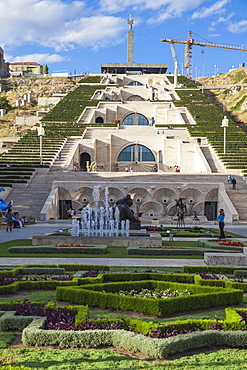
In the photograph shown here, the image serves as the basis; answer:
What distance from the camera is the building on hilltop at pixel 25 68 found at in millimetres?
119463

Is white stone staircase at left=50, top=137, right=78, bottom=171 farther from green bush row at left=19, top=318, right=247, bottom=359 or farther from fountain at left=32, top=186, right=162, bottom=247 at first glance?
green bush row at left=19, top=318, right=247, bottom=359

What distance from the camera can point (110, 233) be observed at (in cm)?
2102

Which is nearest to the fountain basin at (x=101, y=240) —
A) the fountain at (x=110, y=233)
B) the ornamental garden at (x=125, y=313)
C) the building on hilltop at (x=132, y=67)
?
the fountain at (x=110, y=233)

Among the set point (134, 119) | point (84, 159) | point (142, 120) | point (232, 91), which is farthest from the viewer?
point (232, 91)

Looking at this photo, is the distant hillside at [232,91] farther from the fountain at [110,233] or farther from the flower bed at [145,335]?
the flower bed at [145,335]

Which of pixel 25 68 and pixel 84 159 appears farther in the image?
pixel 25 68

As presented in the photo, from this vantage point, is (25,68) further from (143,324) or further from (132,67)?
(143,324)

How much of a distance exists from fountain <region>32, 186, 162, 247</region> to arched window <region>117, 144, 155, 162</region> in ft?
98.3

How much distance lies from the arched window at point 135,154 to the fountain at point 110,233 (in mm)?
29950

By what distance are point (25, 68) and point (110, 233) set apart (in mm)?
124701

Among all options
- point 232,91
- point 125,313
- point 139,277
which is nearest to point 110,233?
point 139,277

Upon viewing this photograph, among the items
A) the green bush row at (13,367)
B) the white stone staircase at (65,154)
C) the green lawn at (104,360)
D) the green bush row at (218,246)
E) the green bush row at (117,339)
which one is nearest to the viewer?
the green bush row at (13,367)

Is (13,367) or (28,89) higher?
(28,89)

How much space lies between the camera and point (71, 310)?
8195 mm
